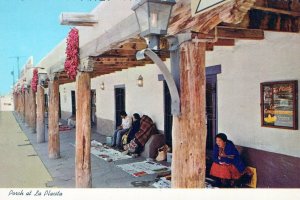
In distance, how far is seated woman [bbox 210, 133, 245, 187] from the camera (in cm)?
507

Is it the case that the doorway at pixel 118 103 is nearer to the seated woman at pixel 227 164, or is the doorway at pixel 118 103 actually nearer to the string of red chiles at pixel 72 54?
the string of red chiles at pixel 72 54

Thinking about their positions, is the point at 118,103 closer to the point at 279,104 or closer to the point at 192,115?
the point at 279,104

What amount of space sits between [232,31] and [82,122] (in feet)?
9.95

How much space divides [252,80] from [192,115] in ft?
8.36

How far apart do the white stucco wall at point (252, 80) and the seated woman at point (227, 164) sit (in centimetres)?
33

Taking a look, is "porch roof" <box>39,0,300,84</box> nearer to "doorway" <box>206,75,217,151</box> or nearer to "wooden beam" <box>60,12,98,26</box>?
"wooden beam" <box>60,12,98,26</box>

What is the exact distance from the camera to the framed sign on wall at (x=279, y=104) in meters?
4.32

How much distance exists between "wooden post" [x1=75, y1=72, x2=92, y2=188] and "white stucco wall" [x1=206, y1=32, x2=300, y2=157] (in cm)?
241

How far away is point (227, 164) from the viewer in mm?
5102

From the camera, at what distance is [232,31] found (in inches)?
157

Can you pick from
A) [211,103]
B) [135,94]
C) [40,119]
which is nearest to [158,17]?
[211,103]

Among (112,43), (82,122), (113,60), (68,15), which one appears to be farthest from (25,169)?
(112,43)

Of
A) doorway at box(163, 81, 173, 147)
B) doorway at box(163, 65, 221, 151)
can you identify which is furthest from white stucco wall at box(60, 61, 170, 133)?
doorway at box(163, 65, 221, 151)

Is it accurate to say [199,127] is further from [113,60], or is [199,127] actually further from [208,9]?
[113,60]
